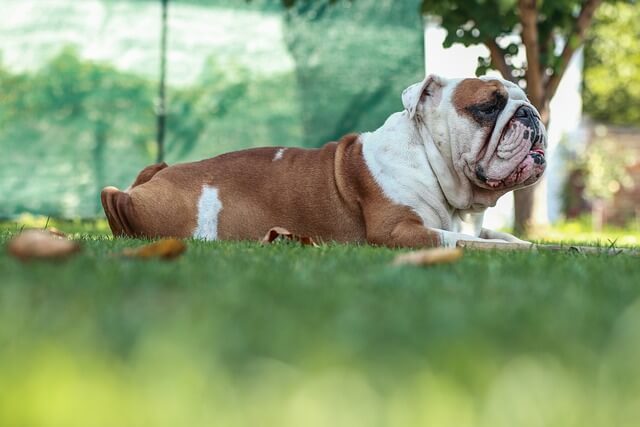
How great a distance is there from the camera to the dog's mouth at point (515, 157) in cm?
349

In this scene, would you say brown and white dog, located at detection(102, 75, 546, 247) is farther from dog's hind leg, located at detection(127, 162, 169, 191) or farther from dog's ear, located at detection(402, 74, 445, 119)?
dog's hind leg, located at detection(127, 162, 169, 191)

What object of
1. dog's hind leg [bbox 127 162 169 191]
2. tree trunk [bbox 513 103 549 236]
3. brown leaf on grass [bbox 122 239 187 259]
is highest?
brown leaf on grass [bbox 122 239 187 259]

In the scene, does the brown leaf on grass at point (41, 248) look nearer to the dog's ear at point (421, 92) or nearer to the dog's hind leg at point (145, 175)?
the dog's ear at point (421, 92)

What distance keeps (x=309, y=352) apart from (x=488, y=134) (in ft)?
8.57

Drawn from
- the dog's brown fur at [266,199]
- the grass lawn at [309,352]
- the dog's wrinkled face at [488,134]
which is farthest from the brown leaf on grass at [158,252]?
the dog's wrinkled face at [488,134]

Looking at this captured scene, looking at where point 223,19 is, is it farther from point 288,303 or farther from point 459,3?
point 288,303

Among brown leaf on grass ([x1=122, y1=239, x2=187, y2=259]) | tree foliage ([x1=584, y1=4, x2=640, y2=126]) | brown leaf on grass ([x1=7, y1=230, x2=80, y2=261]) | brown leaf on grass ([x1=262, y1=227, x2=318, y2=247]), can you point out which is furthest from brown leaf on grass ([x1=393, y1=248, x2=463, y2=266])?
tree foliage ([x1=584, y1=4, x2=640, y2=126])

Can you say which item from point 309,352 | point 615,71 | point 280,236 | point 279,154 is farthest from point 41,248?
point 615,71

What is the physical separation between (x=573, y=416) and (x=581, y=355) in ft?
0.63

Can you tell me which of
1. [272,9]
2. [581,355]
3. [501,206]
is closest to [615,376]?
[581,355]

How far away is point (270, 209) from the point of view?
3.73 m

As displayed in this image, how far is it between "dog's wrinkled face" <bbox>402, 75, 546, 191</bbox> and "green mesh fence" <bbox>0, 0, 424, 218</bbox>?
3.79m

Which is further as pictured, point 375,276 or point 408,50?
point 408,50

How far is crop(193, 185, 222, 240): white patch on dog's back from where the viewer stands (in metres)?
3.75
